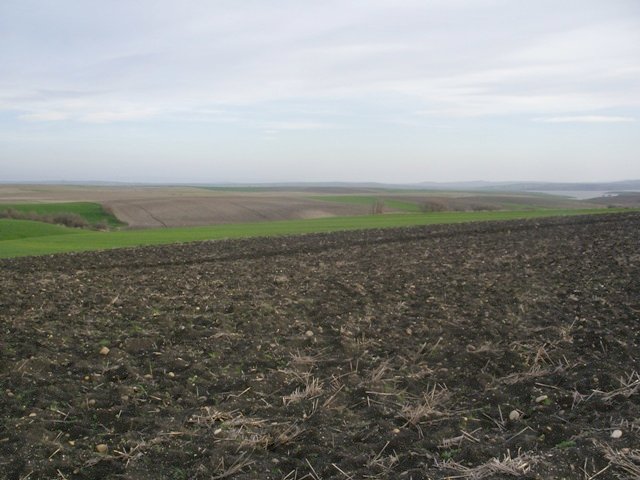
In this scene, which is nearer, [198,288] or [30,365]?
[30,365]

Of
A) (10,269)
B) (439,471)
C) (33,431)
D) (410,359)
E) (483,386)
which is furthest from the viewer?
(10,269)

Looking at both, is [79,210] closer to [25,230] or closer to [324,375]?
[25,230]

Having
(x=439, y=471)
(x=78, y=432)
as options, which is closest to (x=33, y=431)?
(x=78, y=432)

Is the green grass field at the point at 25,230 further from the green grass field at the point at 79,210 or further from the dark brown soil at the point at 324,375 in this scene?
the dark brown soil at the point at 324,375

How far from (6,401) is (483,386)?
550cm

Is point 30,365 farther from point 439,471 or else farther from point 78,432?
point 439,471

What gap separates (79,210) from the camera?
2689 inches

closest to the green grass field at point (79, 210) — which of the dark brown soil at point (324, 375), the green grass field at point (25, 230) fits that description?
the green grass field at point (25, 230)

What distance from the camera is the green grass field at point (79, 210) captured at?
2395 inches

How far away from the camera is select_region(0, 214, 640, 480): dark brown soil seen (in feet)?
17.7

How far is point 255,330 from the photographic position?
31.1ft

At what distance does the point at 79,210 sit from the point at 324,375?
67.0 m

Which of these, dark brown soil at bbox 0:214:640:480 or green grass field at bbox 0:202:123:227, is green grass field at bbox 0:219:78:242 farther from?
dark brown soil at bbox 0:214:640:480

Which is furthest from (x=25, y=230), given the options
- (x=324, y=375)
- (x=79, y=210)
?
(x=324, y=375)
